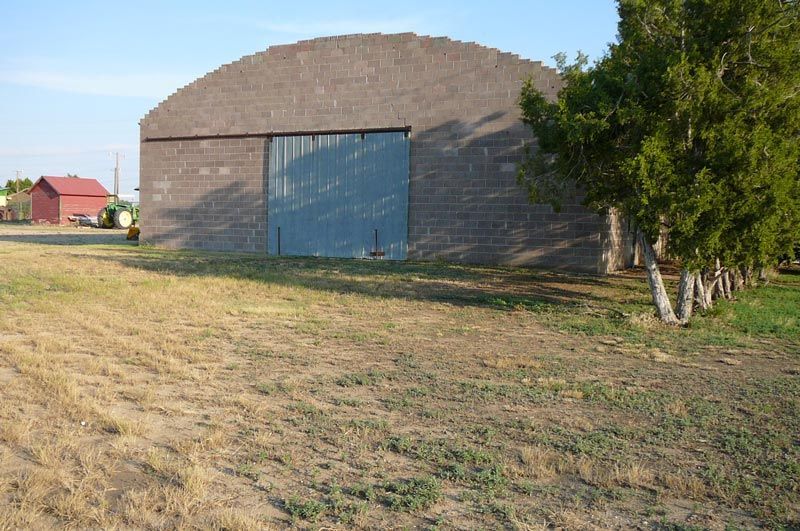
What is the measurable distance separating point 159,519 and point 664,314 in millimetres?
9540

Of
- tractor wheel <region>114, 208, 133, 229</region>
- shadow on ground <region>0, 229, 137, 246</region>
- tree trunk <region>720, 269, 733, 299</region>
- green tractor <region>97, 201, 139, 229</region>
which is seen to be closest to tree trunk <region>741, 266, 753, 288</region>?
tree trunk <region>720, 269, 733, 299</region>

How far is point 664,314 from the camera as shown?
38.2 ft

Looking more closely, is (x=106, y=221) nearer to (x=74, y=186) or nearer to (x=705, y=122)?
(x=74, y=186)

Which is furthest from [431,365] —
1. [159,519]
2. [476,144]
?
[476,144]

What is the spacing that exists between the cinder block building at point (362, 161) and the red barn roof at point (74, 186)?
39296mm

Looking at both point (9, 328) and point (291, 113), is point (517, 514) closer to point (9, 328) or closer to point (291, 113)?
point (9, 328)

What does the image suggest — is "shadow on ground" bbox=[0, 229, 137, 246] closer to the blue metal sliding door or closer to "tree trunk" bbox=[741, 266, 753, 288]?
the blue metal sliding door

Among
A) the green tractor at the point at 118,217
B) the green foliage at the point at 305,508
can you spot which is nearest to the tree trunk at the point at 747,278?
the green foliage at the point at 305,508

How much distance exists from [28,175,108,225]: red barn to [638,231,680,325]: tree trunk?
55.3 m

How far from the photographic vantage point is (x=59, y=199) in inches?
2309

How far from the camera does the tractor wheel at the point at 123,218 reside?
47.5 m

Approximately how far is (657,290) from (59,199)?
57389mm

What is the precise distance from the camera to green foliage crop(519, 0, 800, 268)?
10.7m

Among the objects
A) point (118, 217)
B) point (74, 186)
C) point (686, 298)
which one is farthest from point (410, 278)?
point (74, 186)
